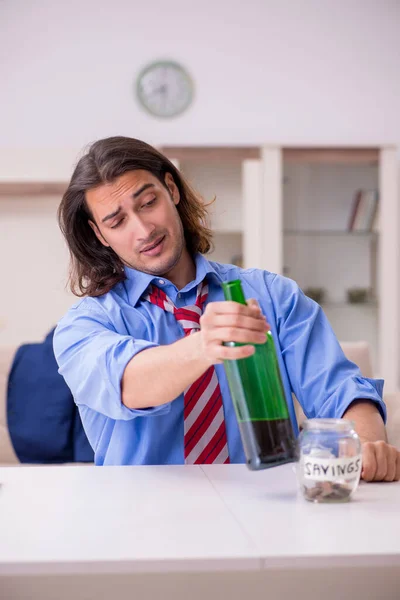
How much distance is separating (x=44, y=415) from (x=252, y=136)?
2.35m

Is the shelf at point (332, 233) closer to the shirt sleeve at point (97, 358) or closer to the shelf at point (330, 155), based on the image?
the shelf at point (330, 155)

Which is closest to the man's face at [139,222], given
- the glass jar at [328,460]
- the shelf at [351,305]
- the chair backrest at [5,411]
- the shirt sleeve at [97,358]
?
the shirt sleeve at [97,358]

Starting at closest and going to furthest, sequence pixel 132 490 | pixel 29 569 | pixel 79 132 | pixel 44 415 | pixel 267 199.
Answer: pixel 29 569 → pixel 132 490 → pixel 44 415 → pixel 267 199 → pixel 79 132

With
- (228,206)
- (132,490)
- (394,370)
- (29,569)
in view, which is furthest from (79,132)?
(29,569)

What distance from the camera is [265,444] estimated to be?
0.97 meters

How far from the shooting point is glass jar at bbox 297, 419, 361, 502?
0.96 m

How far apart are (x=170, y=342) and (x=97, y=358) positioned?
0.29 m

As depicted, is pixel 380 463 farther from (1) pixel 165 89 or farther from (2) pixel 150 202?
(1) pixel 165 89

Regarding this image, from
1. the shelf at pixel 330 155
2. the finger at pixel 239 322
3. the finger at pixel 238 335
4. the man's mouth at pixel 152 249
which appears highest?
the shelf at pixel 330 155

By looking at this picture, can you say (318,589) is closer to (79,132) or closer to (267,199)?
(267,199)

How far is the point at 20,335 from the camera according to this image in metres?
4.18

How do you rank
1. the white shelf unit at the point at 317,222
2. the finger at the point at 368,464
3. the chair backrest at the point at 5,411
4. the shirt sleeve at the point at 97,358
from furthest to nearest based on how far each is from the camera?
the white shelf unit at the point at 317,222
the chair backrest at the point at 5,411
the shirt sleeve at the point at 97,358
the finger at the point at 368,464

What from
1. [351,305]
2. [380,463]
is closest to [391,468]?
[380,463]

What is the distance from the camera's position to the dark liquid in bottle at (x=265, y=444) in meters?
0.96
